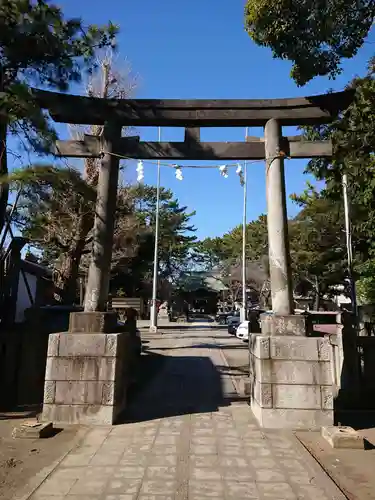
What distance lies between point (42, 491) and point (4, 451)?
1.46 meters

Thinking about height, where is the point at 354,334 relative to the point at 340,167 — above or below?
below

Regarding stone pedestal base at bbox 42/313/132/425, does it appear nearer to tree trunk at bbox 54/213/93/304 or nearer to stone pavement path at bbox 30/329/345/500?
stone pavement path at bbox 30/329/345/500

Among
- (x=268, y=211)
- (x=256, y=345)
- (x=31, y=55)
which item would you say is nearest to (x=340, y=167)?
(x=268, y=211)

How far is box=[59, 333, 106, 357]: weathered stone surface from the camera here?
6.49m

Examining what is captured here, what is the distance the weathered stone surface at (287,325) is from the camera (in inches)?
267

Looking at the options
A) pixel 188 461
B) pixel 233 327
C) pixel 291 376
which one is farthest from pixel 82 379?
pixel 233 327

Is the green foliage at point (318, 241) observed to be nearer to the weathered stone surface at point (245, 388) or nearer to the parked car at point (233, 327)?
the parked car at point (233, 327)

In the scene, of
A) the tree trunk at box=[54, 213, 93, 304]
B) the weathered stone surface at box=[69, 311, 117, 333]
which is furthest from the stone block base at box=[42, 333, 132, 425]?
the tree trunk at box=[54, 213, 93, 304]

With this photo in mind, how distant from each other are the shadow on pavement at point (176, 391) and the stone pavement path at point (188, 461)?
5 cm

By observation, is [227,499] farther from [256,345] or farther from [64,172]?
[64,172]

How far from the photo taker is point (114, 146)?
7.68 m

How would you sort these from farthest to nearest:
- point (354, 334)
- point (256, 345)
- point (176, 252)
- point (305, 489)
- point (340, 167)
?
1. point (176, 252)
2. point (340, 167)
3. point (354, 334)
4. point (256, 345)
5. point (305, 489)

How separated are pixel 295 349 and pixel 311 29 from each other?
620cm

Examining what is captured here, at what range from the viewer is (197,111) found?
7684 mm
